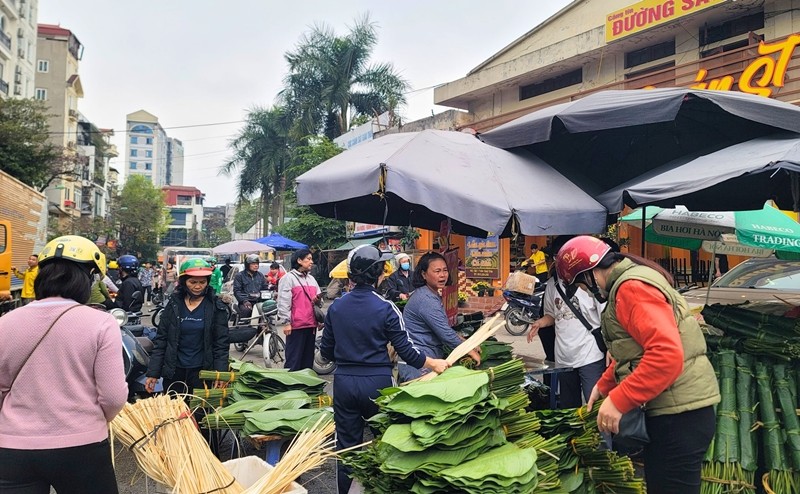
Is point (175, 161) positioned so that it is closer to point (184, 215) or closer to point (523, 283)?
point (184, 215)

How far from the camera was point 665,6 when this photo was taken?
12.1 m

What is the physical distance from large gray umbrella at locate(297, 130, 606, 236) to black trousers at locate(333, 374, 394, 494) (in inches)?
45.3

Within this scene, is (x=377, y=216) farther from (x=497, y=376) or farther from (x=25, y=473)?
(x=25, y=473)

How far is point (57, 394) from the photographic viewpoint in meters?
2.12

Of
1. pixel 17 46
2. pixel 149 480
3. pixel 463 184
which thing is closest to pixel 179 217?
pixel 17 46

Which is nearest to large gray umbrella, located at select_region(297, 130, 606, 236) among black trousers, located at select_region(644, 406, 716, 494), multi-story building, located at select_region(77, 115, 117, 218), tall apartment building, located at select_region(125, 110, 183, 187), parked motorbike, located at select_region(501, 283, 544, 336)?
black trousers, located at select_region(644, 406, 716, 494)

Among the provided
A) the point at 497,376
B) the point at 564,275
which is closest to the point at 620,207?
the point at 564,275

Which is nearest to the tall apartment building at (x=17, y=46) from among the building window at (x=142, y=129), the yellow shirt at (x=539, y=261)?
the yellow shirt at (x=539, y=261)

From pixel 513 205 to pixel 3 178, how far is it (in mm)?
11911

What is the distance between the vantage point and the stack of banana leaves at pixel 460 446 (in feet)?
7.78

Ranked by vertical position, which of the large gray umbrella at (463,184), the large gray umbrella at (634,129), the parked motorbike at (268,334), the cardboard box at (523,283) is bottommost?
the parked motorbike at (268,334)

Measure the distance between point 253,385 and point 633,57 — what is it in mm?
13441

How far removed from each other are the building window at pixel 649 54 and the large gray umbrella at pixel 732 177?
10.2 meters

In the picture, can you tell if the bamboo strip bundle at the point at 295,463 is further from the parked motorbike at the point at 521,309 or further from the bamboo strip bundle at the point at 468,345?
the parked motorbike at the point at 521,309
